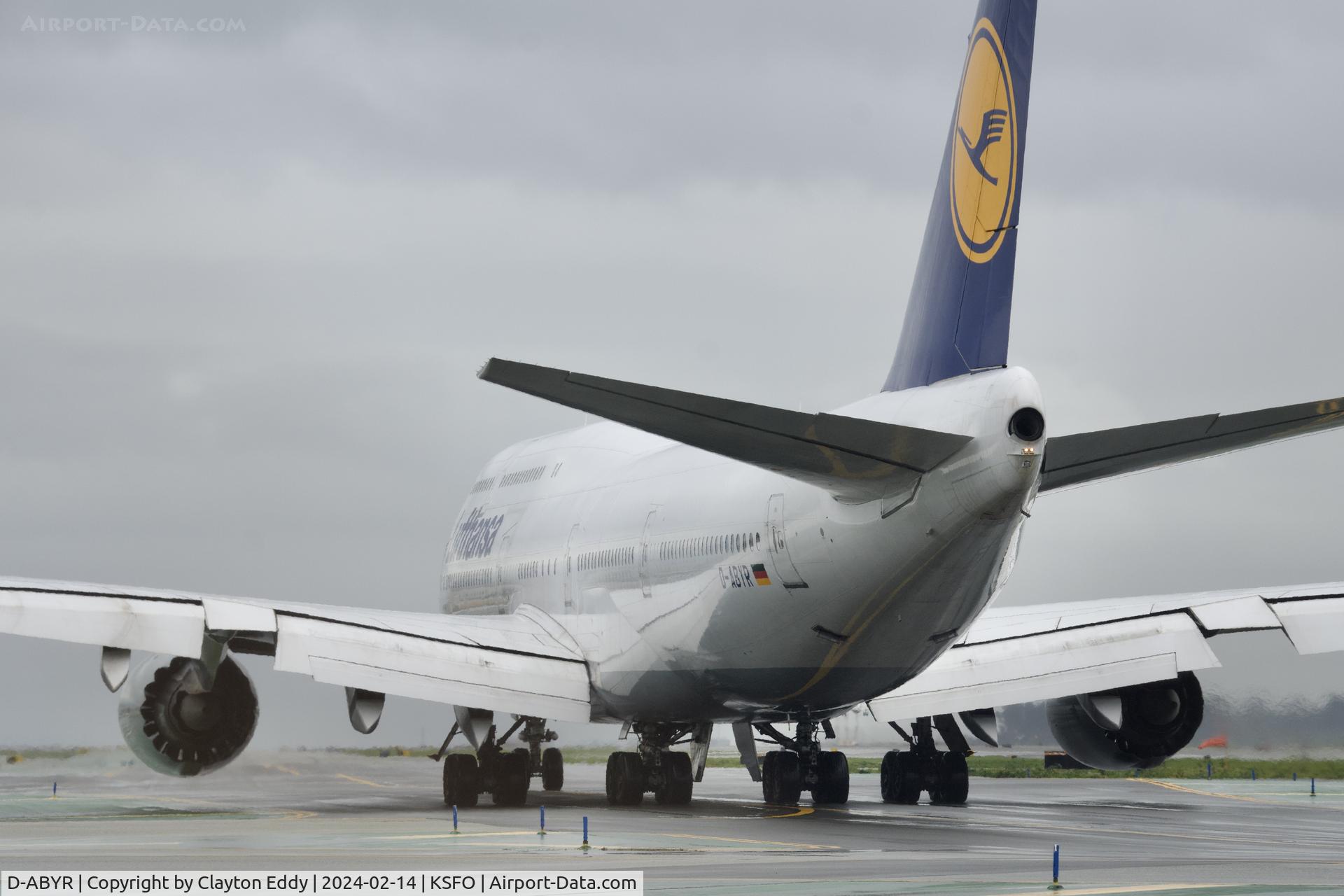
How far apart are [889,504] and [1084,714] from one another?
690 centimetres

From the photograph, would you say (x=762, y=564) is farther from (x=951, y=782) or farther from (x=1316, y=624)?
(x=951, y=782)

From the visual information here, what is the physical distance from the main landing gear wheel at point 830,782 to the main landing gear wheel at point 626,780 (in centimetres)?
232

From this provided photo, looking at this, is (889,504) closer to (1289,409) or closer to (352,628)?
(1289,409)

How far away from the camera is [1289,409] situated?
1380 centimetres

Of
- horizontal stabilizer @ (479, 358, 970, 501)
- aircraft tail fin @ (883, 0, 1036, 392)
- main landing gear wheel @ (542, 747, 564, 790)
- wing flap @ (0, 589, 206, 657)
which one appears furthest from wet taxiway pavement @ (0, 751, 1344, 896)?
aircraft tail fin @ (883, 0, 1036, 392)

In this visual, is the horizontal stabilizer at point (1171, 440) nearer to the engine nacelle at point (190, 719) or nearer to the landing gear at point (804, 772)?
the landing gear at point (804, 772)

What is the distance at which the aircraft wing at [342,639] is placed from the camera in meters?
17.6

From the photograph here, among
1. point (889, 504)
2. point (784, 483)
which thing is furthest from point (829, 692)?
point (889, 504)

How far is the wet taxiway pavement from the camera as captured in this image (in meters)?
12.8

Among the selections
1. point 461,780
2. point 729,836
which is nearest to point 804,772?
point 461,780

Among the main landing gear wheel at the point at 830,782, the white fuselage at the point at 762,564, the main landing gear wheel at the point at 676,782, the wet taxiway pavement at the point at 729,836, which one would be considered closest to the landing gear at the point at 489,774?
the wet taxiway pavement at the point at 729,836

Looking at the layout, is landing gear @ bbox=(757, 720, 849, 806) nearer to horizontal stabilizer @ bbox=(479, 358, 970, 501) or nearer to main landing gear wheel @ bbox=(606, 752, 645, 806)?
main landing gear wheel @ bbox=(606, 752, 645, 806)

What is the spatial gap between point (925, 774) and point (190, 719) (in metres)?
10.3

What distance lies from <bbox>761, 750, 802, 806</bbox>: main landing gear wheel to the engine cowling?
3543mm
